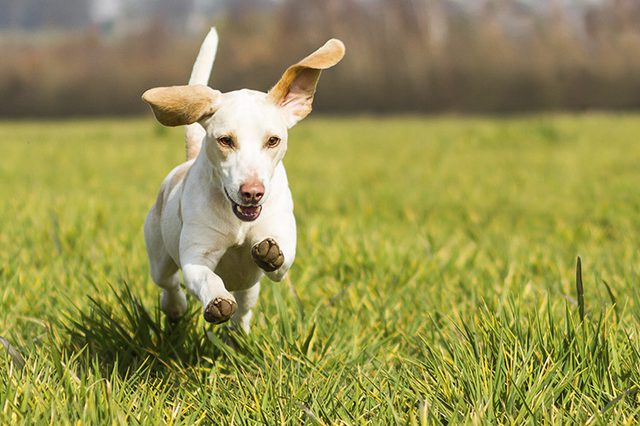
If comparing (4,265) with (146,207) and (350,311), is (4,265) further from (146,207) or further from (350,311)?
(146,207)

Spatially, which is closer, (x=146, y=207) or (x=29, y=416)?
(x=29, y=416)

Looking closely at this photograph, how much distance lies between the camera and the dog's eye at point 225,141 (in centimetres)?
220

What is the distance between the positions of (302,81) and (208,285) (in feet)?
2.09

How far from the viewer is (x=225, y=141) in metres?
2.20

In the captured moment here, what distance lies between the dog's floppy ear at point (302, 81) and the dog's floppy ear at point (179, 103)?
0.19m

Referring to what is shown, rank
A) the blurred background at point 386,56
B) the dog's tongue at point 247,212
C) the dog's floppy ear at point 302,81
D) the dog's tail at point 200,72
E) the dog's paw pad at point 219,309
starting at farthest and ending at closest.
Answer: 1. the blurred background at point 386,56
2. the dog's tail at point 200,72
3. the dog's floppy ear at point 302,81
4. the dog's tongue at point 247,212
5. the dog's paw pad at point 219,309

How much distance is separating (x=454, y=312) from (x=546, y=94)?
18.0 metres

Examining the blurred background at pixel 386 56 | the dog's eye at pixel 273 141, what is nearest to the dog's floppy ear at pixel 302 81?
the dog's eye at pixel 273 141

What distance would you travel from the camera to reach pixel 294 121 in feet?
7.73

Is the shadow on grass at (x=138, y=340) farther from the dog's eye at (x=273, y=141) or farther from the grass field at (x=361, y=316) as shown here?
the dog's eye at (x=273, y=141)

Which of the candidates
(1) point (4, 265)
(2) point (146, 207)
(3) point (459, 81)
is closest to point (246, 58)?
(3) point (459, 81)

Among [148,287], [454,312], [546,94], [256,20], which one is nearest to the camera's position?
[454,312]

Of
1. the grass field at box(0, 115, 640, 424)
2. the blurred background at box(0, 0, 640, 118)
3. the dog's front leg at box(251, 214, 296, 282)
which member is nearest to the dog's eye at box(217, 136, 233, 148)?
the dog's front leg at box(251, 214, 296, 282)

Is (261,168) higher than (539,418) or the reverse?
higher
